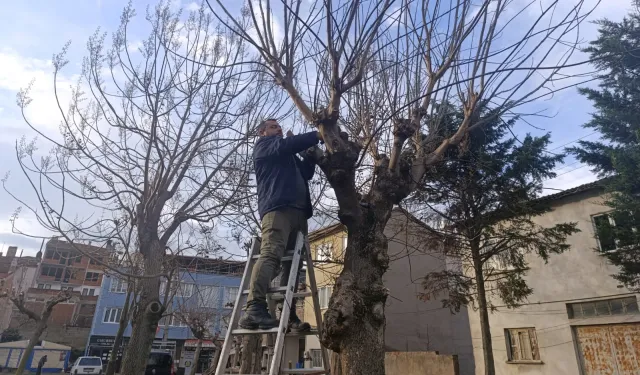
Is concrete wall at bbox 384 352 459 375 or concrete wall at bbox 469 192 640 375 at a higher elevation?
concrete wall at bbox 469 192 640 375

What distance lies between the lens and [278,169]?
Result: 13.5 ft

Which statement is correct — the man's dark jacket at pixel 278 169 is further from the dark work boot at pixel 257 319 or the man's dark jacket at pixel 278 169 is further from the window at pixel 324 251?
the window at pixel 324 251

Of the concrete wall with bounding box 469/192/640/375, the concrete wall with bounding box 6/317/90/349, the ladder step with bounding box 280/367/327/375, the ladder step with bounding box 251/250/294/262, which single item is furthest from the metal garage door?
the concrete wall with bounding box 6/317/90/349

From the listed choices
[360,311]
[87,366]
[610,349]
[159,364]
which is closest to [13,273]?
[87,366]

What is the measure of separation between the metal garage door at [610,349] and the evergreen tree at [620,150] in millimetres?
1323

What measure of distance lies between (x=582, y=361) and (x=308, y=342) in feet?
47.9

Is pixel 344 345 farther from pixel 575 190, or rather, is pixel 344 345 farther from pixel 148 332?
pixel 575 190

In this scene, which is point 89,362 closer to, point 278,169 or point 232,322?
point 232,322

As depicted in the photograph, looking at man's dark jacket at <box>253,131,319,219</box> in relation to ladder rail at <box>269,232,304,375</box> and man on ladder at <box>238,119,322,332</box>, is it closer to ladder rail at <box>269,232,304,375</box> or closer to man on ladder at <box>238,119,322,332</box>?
man on ladder at <box>238,119,322,332</box>

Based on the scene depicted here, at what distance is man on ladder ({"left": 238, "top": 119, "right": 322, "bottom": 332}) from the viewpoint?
344 centimetres

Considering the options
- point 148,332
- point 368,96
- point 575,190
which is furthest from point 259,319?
point 575,190

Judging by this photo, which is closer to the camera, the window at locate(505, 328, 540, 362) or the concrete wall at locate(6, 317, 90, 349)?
the window at locate(505, 328, 540, 362)

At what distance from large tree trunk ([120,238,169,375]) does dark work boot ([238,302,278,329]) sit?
504cm

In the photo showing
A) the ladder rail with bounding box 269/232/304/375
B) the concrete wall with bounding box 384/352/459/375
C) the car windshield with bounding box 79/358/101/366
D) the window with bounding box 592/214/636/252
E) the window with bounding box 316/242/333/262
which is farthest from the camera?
the car windshield with bounding box 79/358/101/366
